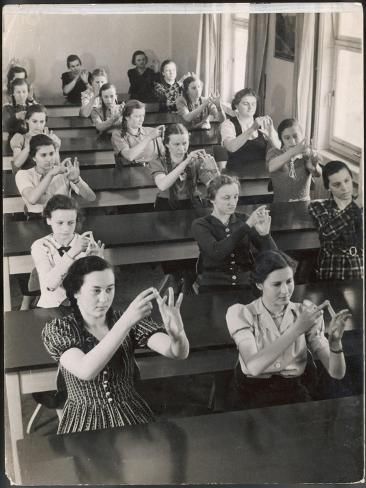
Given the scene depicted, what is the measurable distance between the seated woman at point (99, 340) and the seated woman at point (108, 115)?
0.78 ft

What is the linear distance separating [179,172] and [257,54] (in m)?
0.25

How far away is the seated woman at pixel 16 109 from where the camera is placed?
4.30 feet

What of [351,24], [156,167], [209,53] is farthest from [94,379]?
[351,24]

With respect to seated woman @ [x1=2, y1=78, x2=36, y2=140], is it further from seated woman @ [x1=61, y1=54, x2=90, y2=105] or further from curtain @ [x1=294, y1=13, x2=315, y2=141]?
curtain @ [x1=294, y1=13, x2=315, y2=141]

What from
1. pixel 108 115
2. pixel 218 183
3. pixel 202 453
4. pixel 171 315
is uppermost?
pixel 108 115

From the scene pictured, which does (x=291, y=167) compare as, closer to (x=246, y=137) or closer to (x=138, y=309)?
(x=246, y=137)

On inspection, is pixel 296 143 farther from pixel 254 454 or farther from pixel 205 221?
pixel 254 454

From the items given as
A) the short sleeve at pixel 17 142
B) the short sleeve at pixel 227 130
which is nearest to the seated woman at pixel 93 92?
the short sleeve at pixel 17 142

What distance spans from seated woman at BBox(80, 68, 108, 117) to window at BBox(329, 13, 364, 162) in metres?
0.40

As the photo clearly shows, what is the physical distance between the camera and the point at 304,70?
134 centimetres

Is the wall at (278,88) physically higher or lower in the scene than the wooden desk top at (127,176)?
higher

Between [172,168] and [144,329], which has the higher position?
[172,168]

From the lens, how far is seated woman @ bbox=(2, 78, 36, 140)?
1.31 metres

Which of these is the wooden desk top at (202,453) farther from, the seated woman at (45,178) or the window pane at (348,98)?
the window pane at (348,98)
